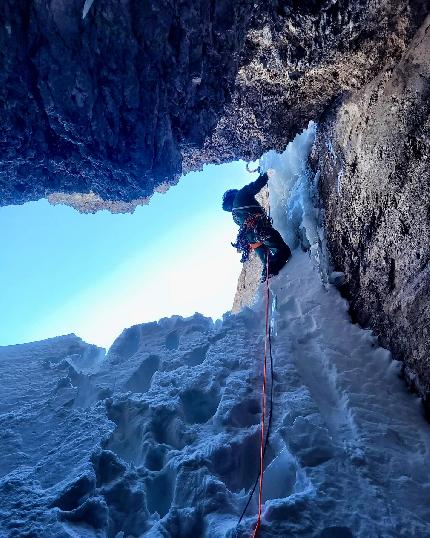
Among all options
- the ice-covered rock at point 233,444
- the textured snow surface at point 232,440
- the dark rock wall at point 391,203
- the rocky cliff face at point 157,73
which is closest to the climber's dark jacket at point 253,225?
the textured snow surface at point 232,440

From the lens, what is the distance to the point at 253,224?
23.5ft

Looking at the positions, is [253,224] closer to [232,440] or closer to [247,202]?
[247,202]

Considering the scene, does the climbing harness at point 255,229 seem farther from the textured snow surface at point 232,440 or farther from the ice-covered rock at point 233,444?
the ice-covered rock at point 233,444

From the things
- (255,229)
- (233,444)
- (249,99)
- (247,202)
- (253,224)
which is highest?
(249,99)

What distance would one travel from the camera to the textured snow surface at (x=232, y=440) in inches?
130

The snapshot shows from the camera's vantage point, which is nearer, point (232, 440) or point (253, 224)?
point (232, 440)

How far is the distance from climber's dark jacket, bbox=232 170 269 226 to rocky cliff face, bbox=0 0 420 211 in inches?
53.7

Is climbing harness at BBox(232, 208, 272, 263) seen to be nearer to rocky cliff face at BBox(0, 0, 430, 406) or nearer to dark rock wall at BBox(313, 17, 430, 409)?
rocky cliff face at BBox(0, 0, 430, 406)

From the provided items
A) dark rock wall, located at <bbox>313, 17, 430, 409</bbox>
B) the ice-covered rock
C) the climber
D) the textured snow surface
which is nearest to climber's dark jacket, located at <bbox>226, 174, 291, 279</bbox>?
the climber

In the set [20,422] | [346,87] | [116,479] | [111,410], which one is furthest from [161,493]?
[346,87]

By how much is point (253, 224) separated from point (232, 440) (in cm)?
406

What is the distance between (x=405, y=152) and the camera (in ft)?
13.2

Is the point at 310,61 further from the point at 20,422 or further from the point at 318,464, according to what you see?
the point at 20,422

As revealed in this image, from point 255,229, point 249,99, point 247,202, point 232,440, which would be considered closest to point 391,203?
point 249,99
